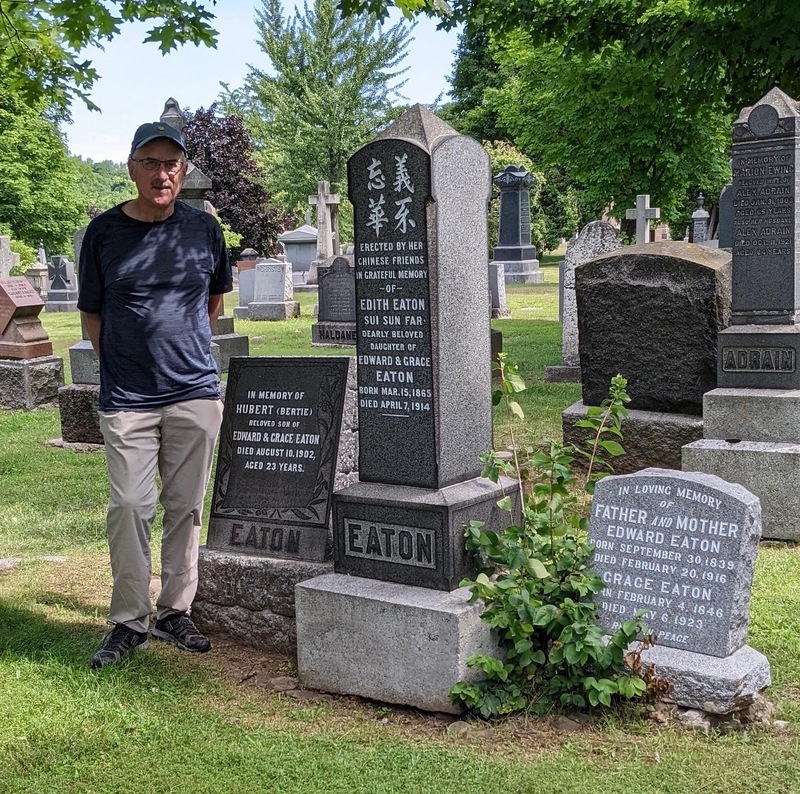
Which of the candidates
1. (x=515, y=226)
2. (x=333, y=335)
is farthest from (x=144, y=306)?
(x=515, y=226)

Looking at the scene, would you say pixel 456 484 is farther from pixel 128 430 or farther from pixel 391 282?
pixel 128 430

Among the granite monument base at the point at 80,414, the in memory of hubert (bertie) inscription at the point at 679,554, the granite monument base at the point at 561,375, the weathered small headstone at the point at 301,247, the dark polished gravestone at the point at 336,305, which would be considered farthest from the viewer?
the weathered small headstone at the point at 301,247

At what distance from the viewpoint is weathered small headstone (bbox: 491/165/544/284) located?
105 ft

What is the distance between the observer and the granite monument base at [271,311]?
72.1 feet

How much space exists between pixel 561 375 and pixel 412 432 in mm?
8655

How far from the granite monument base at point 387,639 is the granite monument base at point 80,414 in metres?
6.14

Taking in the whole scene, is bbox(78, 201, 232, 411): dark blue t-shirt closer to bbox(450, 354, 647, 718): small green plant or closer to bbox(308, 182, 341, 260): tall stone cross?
bbox(450, 354, 647, 718): small green plant

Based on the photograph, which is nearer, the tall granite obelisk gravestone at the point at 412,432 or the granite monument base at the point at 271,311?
the tall granite obelisk gravestone at the point at 412,432

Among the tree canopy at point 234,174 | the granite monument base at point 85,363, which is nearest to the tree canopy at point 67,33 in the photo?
the granite monument base at point 85,363

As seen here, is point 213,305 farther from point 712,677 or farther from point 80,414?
point 80,414

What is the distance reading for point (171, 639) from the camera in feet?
15.6

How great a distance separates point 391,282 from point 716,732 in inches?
81.9

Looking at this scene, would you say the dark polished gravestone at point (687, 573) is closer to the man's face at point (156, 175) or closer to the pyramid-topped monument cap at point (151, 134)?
the man's face at point (156, 175)

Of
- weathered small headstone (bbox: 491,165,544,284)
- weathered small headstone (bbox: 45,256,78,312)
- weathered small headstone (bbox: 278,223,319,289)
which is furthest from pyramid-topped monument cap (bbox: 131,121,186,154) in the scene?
weathered small headstone (bbox: 278,223,319,289)
